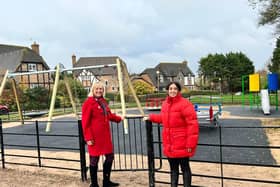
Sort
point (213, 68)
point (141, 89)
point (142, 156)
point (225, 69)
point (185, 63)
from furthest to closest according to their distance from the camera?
point (185, 63)
point (213, 68)
point (225, 69)
point (141, 89)
point (142, 156)

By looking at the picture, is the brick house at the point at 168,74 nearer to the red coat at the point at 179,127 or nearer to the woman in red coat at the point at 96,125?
the woman in red coat at the point at 96,125

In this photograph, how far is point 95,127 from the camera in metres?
3.76

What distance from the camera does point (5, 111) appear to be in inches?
880

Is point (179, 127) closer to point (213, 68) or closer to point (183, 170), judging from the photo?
point (183, 170)

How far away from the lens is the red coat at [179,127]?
2.99 meters

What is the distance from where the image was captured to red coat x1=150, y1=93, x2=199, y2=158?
299cm

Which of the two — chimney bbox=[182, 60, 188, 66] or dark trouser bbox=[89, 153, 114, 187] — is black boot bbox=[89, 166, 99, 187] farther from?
chimney bbox=[182, 60, 188, 66]

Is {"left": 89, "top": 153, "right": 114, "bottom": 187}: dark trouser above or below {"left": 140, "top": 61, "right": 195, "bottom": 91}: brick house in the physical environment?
below

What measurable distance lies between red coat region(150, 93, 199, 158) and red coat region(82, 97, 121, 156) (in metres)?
1.01

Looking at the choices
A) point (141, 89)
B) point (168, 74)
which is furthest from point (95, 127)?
point (168, 74)

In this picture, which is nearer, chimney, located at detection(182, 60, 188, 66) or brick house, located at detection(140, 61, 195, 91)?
brick house, located at detection(140, 61, 195, 91)

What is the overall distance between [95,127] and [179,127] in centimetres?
129

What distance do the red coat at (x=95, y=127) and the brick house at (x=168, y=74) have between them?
5403 centimetres

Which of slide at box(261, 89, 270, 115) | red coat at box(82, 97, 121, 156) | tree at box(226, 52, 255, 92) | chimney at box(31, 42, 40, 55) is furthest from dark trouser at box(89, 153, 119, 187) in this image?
tree at box(226, 52, 255, 92)
